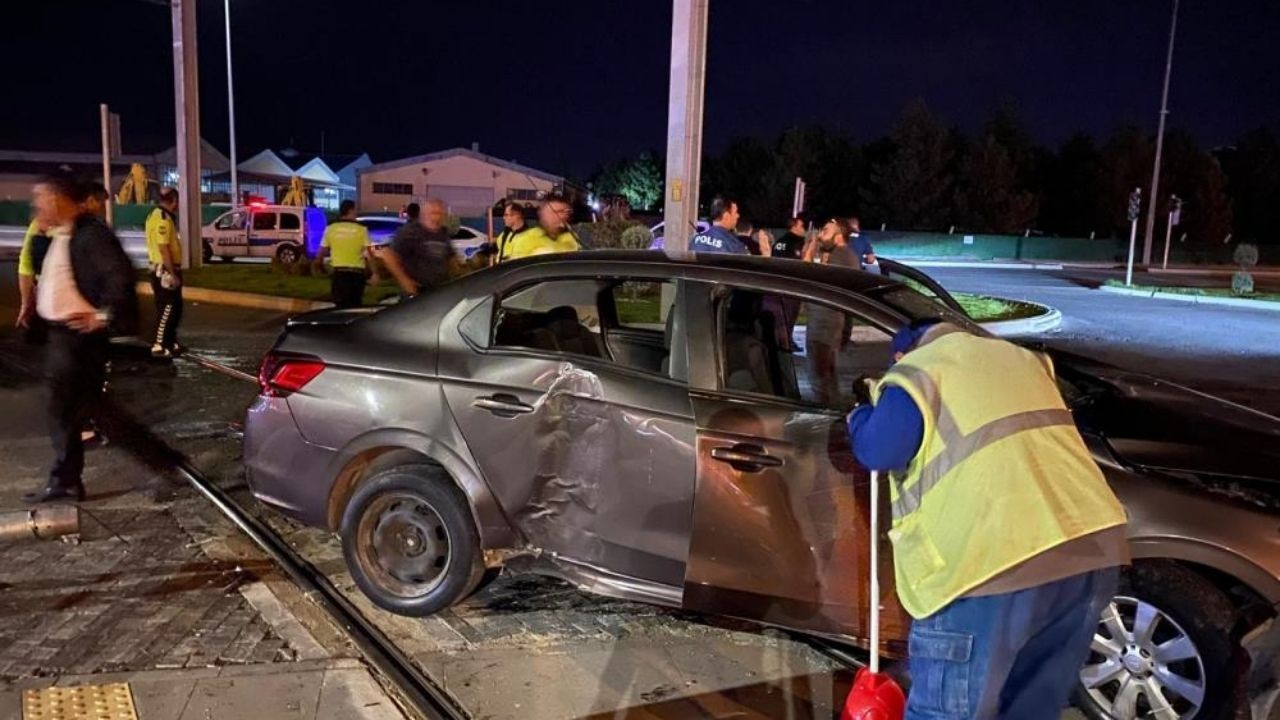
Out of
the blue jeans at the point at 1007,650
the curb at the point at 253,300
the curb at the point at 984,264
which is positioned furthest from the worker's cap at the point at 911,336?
the curb at the point at 984,264

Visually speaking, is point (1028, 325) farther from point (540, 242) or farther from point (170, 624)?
point (170, 624)

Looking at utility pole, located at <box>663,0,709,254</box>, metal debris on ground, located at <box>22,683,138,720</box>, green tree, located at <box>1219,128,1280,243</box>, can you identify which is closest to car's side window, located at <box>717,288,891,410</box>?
metal debris on ground, located at <box>22,683,138,720</box>

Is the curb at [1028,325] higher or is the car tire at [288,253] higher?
the car tire at [288,253]

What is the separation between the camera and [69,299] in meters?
5.58

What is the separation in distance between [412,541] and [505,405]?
0.80 meters

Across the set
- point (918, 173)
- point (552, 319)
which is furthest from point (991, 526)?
point (918, 173)

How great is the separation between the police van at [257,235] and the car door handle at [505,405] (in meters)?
23.6

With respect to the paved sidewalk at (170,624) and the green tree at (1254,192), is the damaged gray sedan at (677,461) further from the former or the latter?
the green tree at (1254,192)

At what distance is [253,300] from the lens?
54.6 feet

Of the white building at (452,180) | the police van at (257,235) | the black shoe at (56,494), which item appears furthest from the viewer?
the white building at (452,180)

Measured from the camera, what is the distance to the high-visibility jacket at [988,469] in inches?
95.7

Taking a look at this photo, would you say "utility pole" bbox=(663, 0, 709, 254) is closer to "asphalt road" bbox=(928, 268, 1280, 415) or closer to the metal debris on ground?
"asphalt road" bbox=(928, 268, 1280, 415)

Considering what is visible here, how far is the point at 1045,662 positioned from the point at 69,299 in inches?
206

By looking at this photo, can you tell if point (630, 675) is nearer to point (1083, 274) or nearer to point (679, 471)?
point (679, 471)
